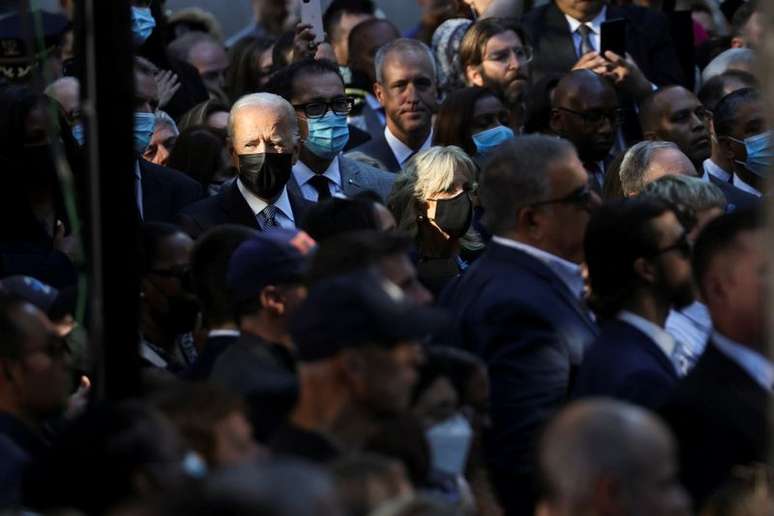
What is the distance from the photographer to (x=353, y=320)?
4871mm

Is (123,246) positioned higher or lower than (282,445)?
higher

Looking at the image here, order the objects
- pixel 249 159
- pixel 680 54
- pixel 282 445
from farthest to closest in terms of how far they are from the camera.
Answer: pixel 680 54 < pixel 249 159 < pixel 282 445

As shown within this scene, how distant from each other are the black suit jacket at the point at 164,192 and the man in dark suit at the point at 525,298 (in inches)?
88.1

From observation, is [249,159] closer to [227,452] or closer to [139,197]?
[139,197]

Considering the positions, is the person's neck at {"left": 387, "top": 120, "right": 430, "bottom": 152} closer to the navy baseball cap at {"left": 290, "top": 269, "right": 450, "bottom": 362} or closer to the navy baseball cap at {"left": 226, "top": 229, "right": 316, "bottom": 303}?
the navy baseball cap at {"left": 226, "top": 229, "right": 316, "bottom": 303}

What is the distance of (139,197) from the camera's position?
870 cm

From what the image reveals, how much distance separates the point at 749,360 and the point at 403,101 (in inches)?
190

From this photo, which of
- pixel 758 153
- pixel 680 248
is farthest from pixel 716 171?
pixel 680 248

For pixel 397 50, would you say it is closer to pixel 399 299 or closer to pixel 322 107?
pixel 322 107

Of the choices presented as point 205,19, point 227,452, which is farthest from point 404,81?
point 227,452

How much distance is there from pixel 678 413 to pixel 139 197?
3.81 metres

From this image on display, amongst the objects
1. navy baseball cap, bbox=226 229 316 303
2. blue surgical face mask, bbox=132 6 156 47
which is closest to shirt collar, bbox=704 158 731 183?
blue surgical face mask, bbox=132 6 156 47

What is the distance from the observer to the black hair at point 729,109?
968 cm

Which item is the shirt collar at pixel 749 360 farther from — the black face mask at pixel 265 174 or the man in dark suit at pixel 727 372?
the black face mask at pixel 265 174
